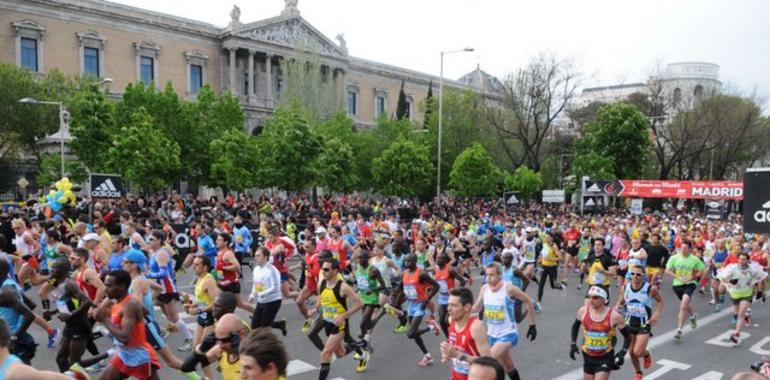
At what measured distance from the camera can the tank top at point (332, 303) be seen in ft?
24.9

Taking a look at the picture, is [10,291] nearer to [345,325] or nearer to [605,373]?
[345,325]

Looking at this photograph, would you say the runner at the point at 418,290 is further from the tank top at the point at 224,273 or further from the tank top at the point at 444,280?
the tank top at the point at 224,273

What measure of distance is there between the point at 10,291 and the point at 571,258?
1560 cm

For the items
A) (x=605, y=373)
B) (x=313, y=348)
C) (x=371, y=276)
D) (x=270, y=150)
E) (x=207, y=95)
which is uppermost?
(x=207, y=95)

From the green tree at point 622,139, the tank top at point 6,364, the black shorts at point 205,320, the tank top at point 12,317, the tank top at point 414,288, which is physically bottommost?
the black shorts at point 205,320

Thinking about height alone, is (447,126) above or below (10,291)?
above

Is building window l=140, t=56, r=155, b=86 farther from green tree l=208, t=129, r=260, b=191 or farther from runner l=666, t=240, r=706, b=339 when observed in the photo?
runner l=666, t=240, r=706, b=339

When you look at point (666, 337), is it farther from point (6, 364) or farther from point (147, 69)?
point (147, 69)

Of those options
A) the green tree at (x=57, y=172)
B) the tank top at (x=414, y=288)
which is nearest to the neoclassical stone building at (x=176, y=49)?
the green tree at (x=57, y=172)

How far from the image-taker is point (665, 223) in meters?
23.0

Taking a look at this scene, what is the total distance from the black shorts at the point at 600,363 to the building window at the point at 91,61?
5263 cm

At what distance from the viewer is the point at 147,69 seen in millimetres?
55062

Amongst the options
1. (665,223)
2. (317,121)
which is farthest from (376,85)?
(665,223)

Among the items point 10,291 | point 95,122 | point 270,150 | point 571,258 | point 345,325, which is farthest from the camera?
point 270,150
